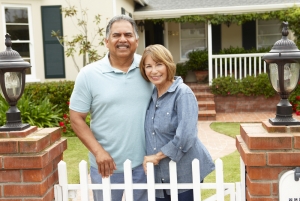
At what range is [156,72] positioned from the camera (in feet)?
8.23

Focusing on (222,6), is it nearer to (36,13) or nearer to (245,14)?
(245,14)

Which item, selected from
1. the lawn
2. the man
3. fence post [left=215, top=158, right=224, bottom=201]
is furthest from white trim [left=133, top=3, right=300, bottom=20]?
fence post [left=215, top=158, right=224, bottom=201]

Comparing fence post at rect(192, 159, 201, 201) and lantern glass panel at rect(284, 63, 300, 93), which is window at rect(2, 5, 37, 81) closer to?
fence post at rect(192, 159, 201, 201)

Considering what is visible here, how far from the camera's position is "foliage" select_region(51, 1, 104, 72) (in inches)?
377

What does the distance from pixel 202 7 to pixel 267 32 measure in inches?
132

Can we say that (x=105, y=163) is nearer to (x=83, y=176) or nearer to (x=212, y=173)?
(x=83, y=176)

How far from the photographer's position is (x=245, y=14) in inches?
451

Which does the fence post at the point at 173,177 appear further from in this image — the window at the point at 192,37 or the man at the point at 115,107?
the window at the point at 192,37

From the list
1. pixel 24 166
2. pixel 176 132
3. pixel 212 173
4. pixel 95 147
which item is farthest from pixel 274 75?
pixel 212 173

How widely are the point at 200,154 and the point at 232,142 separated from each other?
199 inches

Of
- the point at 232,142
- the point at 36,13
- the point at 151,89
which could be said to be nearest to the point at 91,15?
the point at 36,13

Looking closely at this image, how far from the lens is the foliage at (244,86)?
1073 centimetres

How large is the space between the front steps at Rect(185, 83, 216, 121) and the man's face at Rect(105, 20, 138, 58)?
7590mm

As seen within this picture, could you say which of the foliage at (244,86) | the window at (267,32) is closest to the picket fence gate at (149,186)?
the foliage at (244,86)
